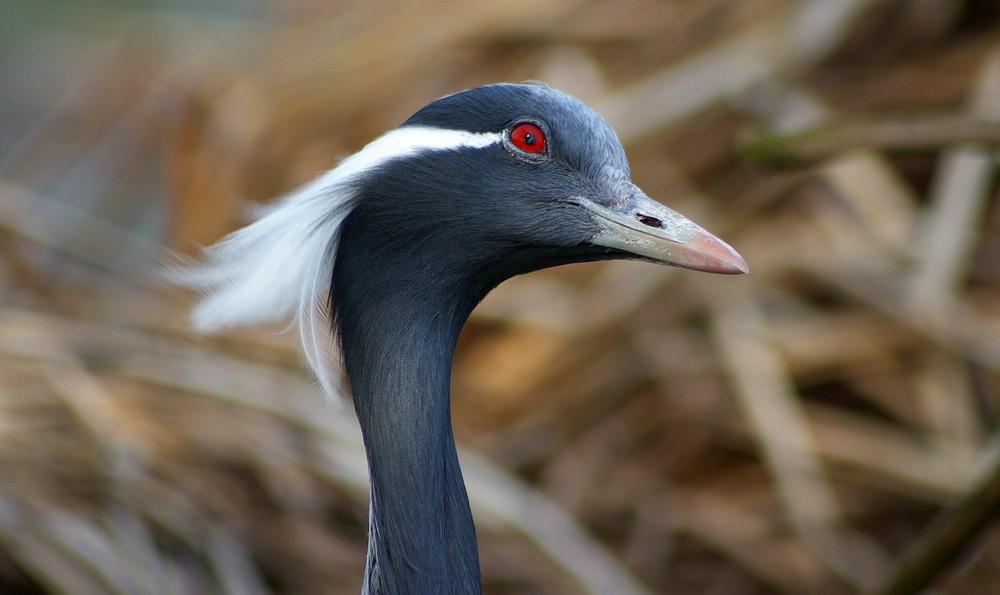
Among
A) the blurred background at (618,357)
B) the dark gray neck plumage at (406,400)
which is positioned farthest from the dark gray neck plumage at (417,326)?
the blurred background at (618,357)

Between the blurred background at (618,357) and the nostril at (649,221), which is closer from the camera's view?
the nostril at (649,221)

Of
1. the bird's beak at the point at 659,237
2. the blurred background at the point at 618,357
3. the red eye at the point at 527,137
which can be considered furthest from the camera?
the blurred background at the point at 618,357

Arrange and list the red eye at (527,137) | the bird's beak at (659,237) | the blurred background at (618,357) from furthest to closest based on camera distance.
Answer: the blurred background at (618,357) → the red eye at (527,137) → the bird's beak at (659,237)

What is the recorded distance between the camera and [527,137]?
1977mm

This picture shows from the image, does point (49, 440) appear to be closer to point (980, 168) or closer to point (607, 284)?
point (607, 284)

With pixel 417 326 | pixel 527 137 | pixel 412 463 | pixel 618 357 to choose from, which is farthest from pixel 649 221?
pixel 618 357

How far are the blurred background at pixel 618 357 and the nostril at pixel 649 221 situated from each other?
1.18 m

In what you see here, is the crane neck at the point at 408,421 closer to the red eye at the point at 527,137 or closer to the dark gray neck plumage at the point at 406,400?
the dark gray neck plumage at the point at 406,400

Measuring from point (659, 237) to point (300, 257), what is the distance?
0.62m

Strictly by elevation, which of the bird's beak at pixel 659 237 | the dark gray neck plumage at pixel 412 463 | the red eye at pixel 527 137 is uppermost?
the red eye at pixel 527 137

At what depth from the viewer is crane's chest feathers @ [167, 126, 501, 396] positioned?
1989 millimetres

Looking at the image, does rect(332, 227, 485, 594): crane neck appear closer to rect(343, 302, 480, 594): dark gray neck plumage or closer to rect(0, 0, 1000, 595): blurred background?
rect(343, 302, 480, 594): dark gray neck plumage

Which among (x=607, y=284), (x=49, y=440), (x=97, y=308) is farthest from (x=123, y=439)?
(x=607, y=284)

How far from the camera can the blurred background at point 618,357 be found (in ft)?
11.3
